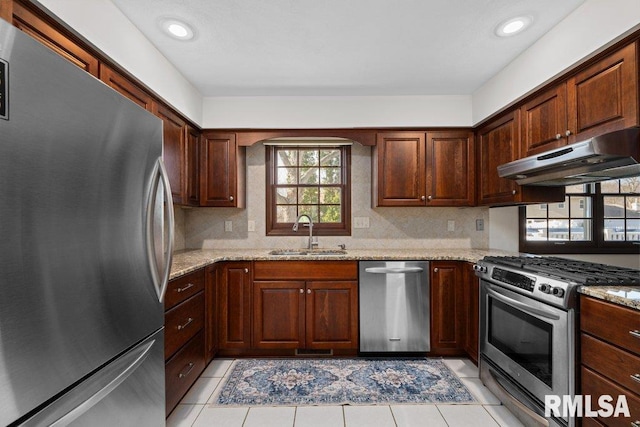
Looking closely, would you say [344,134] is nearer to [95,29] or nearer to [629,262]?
[95,29]

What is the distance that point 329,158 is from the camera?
359 centimetres

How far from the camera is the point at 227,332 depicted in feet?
9.48

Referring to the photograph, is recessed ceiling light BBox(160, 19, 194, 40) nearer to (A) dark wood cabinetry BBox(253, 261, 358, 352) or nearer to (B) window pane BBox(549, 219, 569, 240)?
(A) dark wood cabinetry BBox(253, 261, 358, 352)

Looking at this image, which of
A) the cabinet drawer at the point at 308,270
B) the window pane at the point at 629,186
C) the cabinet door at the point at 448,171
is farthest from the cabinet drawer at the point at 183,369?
the window pane at the point at 629,186

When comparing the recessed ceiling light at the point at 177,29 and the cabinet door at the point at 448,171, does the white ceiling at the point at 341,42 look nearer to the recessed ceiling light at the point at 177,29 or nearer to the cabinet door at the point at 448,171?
the recessed ceiling light at the point at 177,29

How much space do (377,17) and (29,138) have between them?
1.89 m

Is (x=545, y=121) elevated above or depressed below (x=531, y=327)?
above

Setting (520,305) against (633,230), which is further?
(633,230)

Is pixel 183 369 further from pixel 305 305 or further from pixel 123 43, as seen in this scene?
pixel 123 43

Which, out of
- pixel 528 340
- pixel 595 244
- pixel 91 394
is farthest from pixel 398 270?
pixel 91 394

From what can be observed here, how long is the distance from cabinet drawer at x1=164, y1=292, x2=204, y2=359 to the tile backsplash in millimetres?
1076

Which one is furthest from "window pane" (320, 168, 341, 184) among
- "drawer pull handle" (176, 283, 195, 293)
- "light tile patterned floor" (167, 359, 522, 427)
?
"light tile patterned floor" (167, 359, 522, 427)

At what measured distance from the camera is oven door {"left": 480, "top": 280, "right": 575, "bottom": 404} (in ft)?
5.39

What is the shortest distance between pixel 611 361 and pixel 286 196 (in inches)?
112
